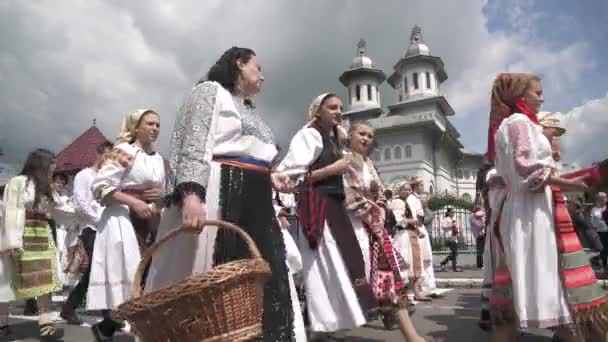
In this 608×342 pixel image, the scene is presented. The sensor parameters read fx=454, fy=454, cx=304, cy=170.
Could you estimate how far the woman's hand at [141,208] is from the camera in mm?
3379

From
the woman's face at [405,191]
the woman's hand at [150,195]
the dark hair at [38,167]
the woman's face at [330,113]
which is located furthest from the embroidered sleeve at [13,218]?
→ the woman's face at [405,191]

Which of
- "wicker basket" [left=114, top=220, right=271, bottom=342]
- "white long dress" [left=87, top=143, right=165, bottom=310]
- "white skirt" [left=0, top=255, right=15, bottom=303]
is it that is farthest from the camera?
"white skirt" [left=0, top=255, right=15, bottom=303]

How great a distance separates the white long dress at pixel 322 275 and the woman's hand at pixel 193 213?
1508 mm

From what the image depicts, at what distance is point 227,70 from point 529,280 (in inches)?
90.6

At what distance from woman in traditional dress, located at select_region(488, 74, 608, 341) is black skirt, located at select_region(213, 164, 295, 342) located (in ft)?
5.29

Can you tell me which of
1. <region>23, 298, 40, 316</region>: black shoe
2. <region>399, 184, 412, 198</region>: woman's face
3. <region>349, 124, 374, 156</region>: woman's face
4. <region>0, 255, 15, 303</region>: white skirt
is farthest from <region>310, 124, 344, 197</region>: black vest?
<region>23, 298, 40, 316</region>: black shoe

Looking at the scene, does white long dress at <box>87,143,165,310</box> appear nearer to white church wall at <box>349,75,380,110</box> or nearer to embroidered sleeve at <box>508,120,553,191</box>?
embroidered sleeve at <box>508,120,553,191</box>

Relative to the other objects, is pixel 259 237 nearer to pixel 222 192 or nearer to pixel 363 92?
pixel 222 192

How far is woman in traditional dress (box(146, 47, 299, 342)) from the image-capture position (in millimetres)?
2166

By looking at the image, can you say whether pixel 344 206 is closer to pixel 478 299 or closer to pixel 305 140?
pixel 305 140

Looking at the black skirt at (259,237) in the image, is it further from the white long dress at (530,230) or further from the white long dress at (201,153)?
the white long dress at (530,230)

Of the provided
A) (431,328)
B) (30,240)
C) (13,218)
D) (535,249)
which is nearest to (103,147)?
(13,218)

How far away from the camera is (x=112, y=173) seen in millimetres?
3463

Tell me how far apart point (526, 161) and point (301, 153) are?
1.62 metres
